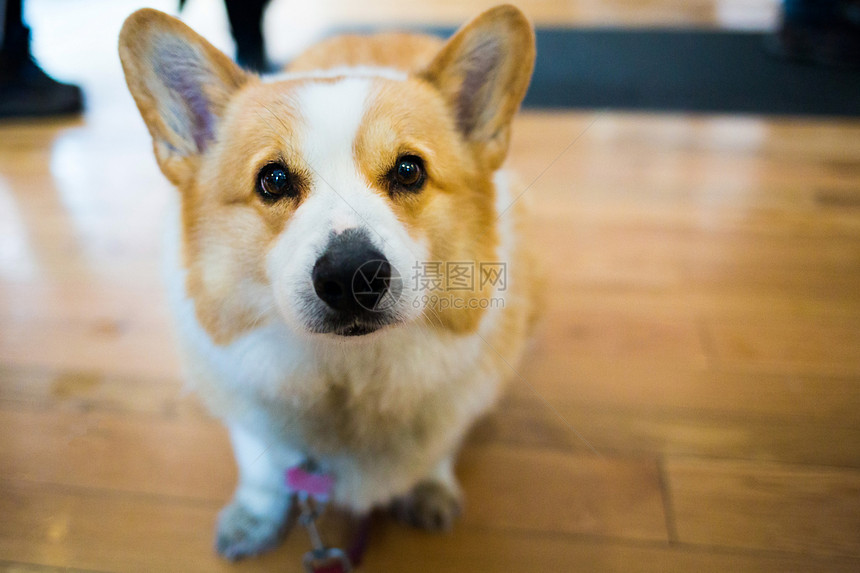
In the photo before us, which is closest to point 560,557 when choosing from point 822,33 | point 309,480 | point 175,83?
point 309,480

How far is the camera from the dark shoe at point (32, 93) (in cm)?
259

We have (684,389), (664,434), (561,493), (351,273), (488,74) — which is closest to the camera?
(351,273)

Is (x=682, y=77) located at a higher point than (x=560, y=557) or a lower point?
higher

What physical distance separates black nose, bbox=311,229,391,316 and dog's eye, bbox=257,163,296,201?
7.1 inches

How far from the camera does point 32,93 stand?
8.66 feet

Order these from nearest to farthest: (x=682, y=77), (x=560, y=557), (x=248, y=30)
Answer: (x=560, y=557) < (x=248, y=30) < (x=682, y=77)

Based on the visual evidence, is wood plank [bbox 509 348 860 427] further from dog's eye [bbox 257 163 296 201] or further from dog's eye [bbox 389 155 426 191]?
dog's eye [bbox 257 163 296 201]

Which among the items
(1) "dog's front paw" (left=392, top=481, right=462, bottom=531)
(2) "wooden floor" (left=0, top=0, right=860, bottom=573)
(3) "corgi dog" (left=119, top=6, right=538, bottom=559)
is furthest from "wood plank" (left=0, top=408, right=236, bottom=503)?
(1) "dog's front paw" (left=392, top=481, right=462, bottom=531)

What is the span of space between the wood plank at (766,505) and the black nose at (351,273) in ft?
2.92

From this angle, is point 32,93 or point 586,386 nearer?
point 586,386

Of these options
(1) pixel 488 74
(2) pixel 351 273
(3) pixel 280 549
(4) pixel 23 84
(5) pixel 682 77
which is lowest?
(3) pixel 280 549

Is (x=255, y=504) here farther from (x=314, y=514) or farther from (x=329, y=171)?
(x=329, y=171)

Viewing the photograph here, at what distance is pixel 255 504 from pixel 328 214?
27.6 inches

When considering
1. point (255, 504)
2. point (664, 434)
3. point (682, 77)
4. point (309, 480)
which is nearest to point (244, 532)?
point (255, 504)
